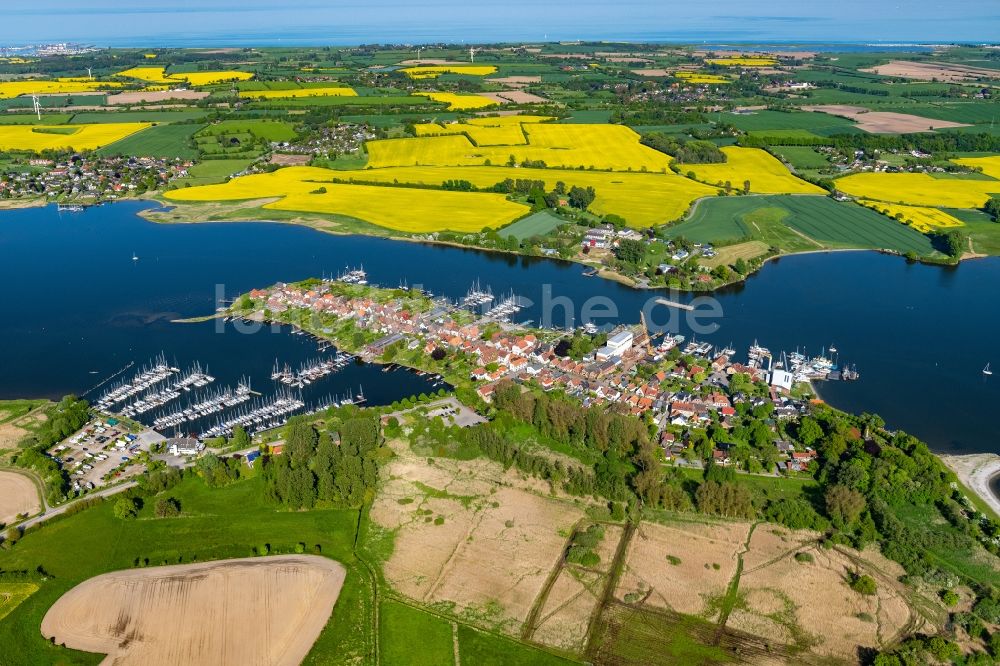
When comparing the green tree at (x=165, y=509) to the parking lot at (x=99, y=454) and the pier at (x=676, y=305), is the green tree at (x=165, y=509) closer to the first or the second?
the parking lot at (x=99, y=454)

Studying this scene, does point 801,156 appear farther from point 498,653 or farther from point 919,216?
point 498,653

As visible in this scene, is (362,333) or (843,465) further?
(362,333)

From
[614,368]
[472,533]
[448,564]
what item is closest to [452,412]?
[472,533]

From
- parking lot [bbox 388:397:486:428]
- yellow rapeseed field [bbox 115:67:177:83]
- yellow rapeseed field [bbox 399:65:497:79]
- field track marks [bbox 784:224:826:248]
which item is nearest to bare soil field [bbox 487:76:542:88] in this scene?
yellow rapeseed field [bbox 399:65:497:79]

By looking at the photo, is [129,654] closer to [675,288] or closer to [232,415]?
[232,415]

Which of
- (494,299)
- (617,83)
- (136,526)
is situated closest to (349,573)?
(136,526)
